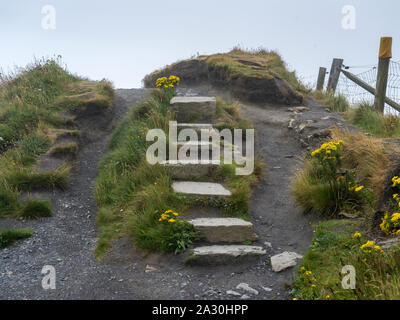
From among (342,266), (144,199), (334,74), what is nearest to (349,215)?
(342,266)

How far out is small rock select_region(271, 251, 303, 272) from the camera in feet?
15.1

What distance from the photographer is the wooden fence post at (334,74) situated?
12776mm

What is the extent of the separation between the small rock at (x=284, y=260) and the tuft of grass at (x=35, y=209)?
395 cm

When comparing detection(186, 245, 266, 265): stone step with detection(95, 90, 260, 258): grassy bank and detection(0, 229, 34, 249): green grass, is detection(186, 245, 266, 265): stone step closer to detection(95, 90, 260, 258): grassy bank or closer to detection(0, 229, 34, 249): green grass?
detection(95, 90, 260, 258): grassy bank

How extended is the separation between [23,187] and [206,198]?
343cm

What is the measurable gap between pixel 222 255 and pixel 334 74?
10065mm

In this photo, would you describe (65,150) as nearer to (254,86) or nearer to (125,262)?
(125,262)

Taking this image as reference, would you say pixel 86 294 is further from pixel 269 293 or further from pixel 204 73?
pixel 204 73

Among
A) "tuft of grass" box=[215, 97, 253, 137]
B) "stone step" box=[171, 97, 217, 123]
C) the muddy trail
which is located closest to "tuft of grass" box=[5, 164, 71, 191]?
the muddy trail

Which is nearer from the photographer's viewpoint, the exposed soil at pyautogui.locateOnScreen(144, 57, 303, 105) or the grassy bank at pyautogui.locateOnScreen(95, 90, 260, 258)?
the grassy bank at pyautogui.locateOnScreen(95, 90, 260, 258)

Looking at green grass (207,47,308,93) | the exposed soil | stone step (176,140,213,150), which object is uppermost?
green grass (207,47,308,93)

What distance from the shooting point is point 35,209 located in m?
6.38

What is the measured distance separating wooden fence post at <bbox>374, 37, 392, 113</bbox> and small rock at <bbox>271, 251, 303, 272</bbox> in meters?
5.96

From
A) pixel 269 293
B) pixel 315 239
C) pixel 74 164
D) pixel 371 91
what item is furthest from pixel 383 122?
pixel 74 164
